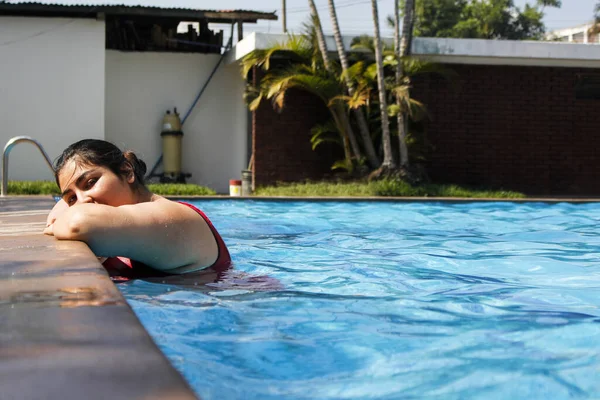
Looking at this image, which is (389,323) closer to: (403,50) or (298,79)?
(298,79)

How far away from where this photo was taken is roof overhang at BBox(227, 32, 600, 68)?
14195 millimetres

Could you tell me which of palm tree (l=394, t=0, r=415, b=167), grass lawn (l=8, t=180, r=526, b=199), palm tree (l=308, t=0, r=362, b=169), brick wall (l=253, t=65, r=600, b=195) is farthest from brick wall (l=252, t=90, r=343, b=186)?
palm tree (l=394, t=0, r=415, b=167)

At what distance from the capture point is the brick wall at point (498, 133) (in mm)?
14664

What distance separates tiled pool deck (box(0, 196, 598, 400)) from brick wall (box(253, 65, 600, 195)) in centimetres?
1159

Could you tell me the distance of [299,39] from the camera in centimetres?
1396

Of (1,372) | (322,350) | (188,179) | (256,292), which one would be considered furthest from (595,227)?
(188,179)

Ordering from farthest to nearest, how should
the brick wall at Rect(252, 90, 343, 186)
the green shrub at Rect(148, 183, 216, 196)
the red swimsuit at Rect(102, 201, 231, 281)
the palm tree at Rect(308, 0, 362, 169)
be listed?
the brick wall at Rect(252, 90, 343, 186) < the palm tree at Rect(308, 0, 362, 169) < the green shrub at Rect(148, 183, 216, 196) < the red swimsuit at Rect(102, 201, 231, 281)

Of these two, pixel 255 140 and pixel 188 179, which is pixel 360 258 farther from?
pixel 188 179

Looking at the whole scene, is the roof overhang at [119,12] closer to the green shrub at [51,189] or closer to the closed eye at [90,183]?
the green shrub at [51,189]

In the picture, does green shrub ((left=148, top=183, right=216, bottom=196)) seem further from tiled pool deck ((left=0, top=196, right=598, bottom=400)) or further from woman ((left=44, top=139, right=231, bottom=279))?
tiled pool deck ((left=0, top=196, right=598, bottom=400))

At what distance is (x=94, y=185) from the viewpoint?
146 inches

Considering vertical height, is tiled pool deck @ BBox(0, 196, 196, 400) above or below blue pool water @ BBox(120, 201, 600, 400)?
above

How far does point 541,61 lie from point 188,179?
7.81 metres

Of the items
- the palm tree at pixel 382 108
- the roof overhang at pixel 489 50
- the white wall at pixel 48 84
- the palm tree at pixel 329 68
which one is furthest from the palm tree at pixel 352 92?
the white wall at pixel 48 84
